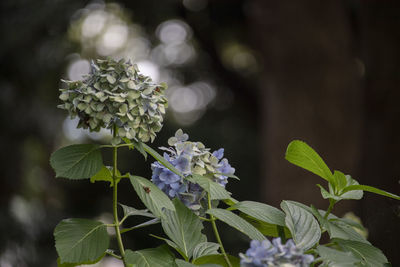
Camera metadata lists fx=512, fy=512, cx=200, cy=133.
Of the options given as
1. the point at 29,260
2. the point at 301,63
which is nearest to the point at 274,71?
the point at 301,63

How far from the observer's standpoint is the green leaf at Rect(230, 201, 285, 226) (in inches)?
25.9

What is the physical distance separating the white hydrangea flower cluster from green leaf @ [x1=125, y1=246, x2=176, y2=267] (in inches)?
5.7

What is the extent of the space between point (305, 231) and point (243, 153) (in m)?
5.80

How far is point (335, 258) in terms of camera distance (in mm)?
560

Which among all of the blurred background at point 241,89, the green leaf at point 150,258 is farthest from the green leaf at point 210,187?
the blurred background at point 241,89

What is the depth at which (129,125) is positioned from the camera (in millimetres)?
636

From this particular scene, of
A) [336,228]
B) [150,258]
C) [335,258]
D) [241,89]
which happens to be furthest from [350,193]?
[241,89]

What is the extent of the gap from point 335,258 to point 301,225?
0.10 metres

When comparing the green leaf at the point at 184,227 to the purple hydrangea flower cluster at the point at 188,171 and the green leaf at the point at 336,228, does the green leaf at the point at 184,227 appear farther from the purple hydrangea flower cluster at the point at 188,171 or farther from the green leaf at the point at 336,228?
the green leaf at the point at 336,228

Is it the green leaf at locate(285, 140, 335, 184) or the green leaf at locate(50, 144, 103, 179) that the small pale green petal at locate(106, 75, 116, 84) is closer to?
the green leaf at locate(50, 144, 103, 179)

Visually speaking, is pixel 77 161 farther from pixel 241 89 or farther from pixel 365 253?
pixel 241 89

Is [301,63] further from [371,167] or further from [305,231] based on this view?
[305,231]

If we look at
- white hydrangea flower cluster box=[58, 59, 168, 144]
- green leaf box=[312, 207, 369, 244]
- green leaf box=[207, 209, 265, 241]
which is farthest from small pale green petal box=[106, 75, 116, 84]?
green leaf box=[312, 207, 369, 244]

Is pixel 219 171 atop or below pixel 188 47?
below
